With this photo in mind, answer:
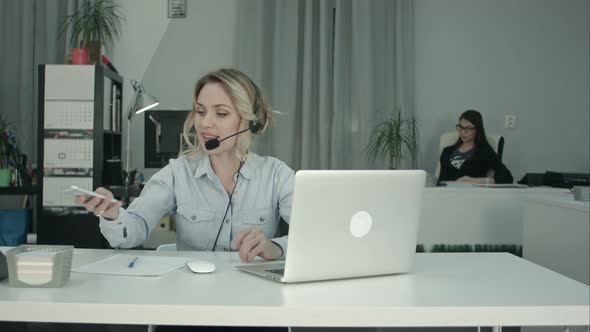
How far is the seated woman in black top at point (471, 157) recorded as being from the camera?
186 inches

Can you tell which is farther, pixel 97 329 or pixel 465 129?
pixel 465 129

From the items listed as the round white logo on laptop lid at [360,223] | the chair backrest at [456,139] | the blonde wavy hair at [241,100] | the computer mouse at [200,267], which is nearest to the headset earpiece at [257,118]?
the blonde wavy hair at [241,100]

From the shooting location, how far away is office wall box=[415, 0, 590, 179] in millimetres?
5438

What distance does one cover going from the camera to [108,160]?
4.70m

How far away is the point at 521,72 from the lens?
5449mm

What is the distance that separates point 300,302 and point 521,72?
485cm

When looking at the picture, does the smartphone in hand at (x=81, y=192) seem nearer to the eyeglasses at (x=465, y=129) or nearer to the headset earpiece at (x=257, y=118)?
the headset earpiece at (x=257, y=118)

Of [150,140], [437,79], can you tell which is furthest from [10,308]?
[437,79]

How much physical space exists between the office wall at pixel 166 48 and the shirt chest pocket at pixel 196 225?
360 centimetres

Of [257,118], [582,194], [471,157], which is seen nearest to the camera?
[257,118]

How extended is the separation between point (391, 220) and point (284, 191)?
2.40 ft

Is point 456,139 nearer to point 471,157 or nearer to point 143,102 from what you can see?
point 471,157

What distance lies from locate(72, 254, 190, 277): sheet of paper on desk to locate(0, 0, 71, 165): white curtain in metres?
4.25

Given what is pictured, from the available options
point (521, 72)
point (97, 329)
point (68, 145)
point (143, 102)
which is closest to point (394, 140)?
point (521, 72)
